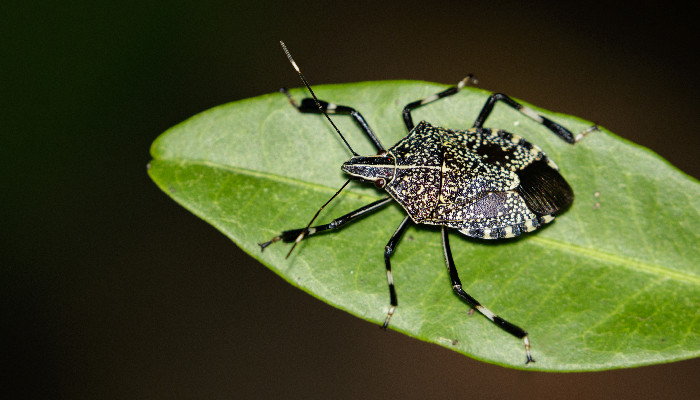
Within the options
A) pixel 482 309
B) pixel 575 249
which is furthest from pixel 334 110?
pixel 575 249

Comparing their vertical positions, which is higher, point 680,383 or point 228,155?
point 228,155

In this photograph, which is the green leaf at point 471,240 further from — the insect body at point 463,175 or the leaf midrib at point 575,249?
the insect body at point 463,175

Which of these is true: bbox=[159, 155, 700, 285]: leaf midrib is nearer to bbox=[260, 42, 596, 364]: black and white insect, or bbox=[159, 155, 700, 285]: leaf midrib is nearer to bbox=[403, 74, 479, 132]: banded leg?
bbox=[260, 42, 596, 364]: black and white insect

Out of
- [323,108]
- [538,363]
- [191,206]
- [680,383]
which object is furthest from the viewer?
[680,383]

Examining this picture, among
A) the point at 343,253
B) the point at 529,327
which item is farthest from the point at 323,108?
the point at 529,327

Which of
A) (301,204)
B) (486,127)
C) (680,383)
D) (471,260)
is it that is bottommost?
(680,383)

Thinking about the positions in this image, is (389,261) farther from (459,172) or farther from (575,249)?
(575,249)

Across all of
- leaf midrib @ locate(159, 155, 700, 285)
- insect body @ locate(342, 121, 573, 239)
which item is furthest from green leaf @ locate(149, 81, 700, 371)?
insect body @ locate(342, 121, 573, 239)

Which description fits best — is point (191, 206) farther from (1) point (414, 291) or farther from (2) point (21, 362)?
(2) point (21, 362)
